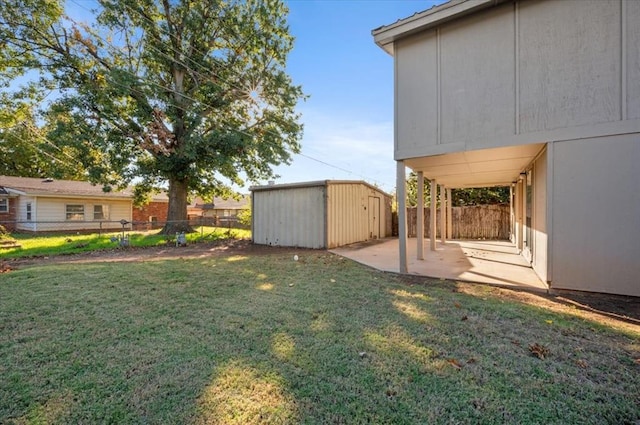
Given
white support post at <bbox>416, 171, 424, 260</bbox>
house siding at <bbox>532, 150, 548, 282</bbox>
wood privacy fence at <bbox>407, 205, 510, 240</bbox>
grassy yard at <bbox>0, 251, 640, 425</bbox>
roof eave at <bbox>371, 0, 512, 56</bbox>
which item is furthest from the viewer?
wood privacy fence at <bbox>407, 205, 510, 240</bbox>

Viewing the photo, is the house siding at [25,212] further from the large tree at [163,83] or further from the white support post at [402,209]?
the white support post at [402,209]

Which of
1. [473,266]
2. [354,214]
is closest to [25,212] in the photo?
[354,214]

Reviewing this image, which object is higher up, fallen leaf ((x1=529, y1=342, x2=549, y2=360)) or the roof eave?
the roof eave

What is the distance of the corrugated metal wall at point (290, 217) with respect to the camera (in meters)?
10.9

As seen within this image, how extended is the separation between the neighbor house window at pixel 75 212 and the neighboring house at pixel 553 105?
20531 millimetres

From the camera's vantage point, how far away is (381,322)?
3504 millimetres

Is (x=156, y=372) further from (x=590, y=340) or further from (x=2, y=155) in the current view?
(x=2, y=155)

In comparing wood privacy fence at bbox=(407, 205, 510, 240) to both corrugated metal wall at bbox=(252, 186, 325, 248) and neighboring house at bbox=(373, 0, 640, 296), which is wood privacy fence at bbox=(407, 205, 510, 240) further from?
neighboring house at bbox=(373, 0, 640, 296)

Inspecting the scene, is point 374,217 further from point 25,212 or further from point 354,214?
point 25,212

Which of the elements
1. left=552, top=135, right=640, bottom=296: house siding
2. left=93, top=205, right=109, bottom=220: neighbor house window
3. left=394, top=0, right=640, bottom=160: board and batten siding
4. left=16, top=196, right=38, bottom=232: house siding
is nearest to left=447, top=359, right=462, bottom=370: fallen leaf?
left=552, top=135, right=640, bottom=296: house siding

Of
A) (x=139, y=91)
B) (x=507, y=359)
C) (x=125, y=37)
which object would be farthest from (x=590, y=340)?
(x=125, y=37)

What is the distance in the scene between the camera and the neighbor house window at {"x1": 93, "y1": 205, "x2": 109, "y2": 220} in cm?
1876

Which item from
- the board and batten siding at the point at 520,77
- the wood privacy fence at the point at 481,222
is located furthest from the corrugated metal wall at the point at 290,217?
the wood privacy fence at the point at 481,222

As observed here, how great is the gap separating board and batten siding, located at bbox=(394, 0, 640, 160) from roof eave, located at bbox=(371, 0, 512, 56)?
17 cm
